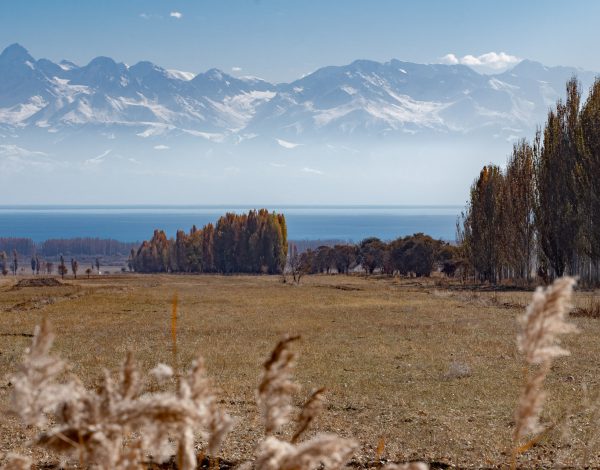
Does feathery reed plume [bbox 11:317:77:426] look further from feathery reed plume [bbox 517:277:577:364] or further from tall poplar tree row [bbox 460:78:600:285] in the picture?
Result: tall poplar tree row [bbox 460:78:600:285]

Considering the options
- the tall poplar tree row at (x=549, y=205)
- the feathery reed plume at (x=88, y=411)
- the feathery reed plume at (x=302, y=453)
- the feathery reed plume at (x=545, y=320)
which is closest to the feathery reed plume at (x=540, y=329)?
the feathery reed plume at (x=545, y=320)

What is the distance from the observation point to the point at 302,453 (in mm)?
1511

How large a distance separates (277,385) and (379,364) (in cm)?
1246

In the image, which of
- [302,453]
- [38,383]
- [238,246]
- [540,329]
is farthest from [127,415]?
[238,246]

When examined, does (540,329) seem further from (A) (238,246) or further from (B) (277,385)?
(A) (238,246)

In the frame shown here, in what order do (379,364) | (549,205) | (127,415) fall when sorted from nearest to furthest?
(127,415) → (379,364) → (549,205)

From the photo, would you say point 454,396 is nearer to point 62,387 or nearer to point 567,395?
point 567,395

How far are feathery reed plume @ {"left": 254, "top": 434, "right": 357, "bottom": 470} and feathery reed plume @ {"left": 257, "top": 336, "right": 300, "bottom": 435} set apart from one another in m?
0.16

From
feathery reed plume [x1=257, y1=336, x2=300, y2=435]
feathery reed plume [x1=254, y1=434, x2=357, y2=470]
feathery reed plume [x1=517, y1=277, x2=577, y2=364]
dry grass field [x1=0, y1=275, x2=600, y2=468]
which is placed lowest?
dry grass field [x1=0, y1=275, x2=600, y2=468]

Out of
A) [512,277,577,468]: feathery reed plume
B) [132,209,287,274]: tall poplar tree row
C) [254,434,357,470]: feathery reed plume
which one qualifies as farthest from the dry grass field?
[132,209,287,274]: tall poplar tree row

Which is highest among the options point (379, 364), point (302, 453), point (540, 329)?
point (540, 329)

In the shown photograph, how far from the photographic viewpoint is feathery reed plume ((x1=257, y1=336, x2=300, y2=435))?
1.74m

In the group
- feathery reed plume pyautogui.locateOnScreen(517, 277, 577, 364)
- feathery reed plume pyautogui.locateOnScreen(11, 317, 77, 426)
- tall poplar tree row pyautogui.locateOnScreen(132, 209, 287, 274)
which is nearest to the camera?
feathery reed plume pyautogui.locateOnScreen(11, 317, 77, 426)

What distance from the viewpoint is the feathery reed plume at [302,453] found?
1483 mm
